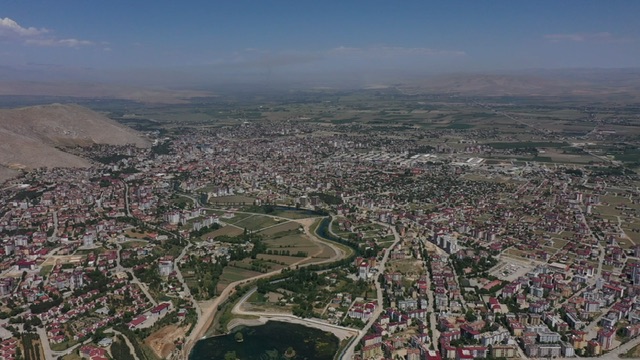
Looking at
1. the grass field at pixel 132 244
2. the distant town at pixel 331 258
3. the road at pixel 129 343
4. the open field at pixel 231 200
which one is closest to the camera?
the road at pixel 129 343

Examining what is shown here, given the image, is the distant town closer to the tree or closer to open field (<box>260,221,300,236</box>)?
open field (<box>260,221,300,236</box>)

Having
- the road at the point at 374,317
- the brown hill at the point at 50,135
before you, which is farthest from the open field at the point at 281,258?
the brown hill at the point at 50,135

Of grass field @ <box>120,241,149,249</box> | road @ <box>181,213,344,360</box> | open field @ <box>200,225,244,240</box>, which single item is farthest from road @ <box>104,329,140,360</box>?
open field @ <box>200,225,244,240</box>

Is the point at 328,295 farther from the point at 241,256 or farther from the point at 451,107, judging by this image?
the point at 451,107

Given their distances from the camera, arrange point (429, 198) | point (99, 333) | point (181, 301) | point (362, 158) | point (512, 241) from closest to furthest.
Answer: point (99, 333) → point (181, 301) → point (512, 241) → point (429, 198) → point (362, 158)

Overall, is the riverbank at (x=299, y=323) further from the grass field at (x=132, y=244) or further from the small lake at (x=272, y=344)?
the grass field at (x=132, y=244)

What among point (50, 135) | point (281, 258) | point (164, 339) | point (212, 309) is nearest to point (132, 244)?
point (281, 258)

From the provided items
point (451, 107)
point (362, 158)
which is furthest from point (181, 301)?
point (451, 107)
